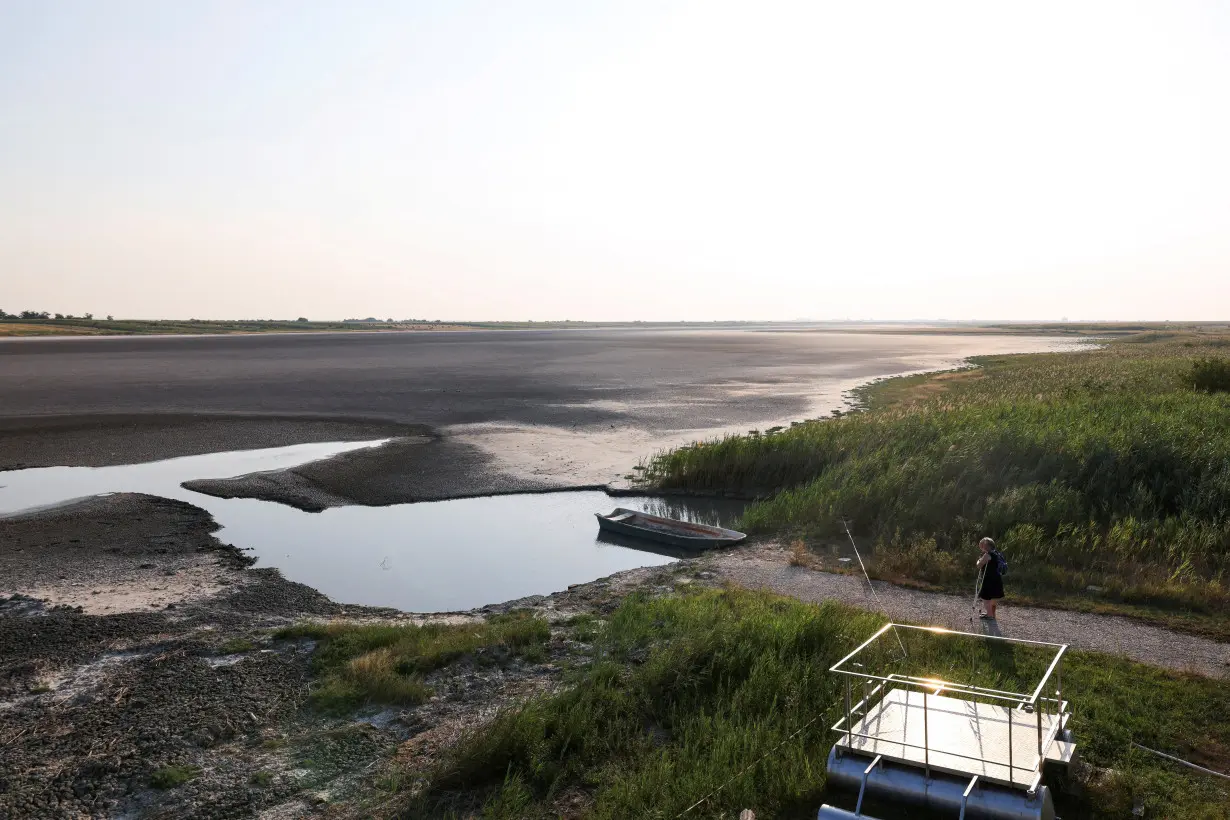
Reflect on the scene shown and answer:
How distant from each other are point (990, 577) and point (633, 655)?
633 cm

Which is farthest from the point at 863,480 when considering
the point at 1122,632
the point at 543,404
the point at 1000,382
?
the point at 1000,382

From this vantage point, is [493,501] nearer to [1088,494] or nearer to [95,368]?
[1088,494]

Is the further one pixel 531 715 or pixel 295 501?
pixel 295 501

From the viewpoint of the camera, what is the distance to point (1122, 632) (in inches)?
549

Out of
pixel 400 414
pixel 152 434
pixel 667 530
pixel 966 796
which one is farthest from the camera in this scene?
pixel 400 414

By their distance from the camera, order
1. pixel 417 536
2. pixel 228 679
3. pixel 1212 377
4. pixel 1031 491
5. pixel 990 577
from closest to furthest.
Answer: pixel 228 679, pixel 990 577, pixel 1031 491, pixel 417 536, pixel 1212 377

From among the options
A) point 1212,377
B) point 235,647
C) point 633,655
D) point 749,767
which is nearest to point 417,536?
point 235,647

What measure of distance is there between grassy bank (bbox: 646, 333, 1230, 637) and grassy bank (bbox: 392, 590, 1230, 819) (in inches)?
172

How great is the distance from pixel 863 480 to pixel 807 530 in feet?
9.07

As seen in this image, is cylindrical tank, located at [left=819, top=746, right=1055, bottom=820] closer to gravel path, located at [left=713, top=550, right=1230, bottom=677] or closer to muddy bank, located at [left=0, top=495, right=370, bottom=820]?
gravel path, located at [left=713, top=550, right=1230, bottom=677]

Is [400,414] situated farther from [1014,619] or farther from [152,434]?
[1014,619]

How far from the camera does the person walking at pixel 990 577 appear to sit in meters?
14.1

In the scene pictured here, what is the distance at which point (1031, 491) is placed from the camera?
1995cm

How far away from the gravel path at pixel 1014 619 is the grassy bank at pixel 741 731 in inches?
36.4
